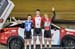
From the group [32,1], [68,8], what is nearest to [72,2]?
[68,8]

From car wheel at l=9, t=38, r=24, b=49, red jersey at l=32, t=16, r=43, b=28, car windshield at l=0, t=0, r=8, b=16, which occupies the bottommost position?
car wheel at l=9, t=38, r=24, b=49

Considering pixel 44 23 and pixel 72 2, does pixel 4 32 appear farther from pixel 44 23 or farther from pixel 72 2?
pixel 72 2

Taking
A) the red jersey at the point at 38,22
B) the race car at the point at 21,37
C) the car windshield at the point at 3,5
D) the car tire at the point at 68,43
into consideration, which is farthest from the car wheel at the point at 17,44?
the car windshield at the point at 3,5

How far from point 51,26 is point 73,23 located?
5344mm

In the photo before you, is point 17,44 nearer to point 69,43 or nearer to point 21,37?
point 21,37

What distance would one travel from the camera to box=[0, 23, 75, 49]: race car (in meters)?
19.9

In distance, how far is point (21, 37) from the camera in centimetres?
2002

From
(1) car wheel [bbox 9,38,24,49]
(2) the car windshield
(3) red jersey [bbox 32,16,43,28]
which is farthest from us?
(2) the car windshield

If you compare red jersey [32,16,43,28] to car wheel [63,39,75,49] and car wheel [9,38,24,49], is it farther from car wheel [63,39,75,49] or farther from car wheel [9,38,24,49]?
car wheel [63,39,75,49]

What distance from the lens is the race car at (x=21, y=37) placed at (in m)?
19.9

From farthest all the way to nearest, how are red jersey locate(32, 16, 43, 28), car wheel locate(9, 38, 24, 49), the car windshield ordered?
the car windshield < car wheel locate(9, 38, 24, 49) < red jersey locate(32, 16, 43, 28)

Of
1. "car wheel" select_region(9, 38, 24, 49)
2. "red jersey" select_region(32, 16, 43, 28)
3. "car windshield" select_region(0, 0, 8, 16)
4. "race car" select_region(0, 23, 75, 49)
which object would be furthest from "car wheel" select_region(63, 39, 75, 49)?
"car windshield" select_region(0, 0, 8, 16)

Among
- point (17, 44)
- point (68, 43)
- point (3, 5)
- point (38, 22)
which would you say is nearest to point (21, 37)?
point (17, 44)

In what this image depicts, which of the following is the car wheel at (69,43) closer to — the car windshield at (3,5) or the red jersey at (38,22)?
the red jersey at (38,22)
